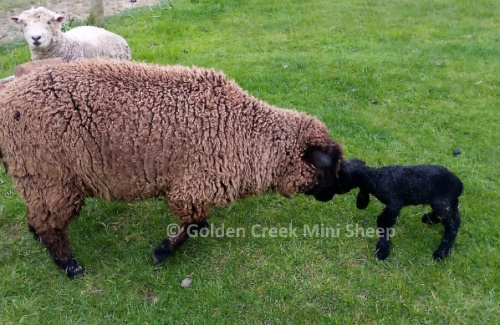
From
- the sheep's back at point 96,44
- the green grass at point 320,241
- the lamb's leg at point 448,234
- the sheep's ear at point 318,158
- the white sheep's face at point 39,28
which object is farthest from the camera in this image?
the sheep's back at point 96,44

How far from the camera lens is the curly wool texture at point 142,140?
3258mm

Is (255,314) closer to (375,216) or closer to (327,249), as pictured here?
(327,249)

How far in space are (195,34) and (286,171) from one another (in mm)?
5387

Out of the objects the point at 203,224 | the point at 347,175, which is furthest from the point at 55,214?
the point at 347,175

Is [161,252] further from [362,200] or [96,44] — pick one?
[96,44]

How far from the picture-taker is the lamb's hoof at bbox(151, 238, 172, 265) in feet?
12.8

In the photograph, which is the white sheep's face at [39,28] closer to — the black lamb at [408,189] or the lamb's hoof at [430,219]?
the black lamb at [408,189]

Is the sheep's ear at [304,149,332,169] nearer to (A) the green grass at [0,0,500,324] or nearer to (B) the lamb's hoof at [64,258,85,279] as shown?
(A) the green grass at [0,0,500,324]

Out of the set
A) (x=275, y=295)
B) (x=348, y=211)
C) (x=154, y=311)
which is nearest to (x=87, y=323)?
(x=154, y=311)

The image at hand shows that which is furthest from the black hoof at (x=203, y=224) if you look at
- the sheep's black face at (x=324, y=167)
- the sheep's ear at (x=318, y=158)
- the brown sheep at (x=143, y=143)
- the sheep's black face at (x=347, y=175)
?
the sheep's black face at (x=347, y=175)

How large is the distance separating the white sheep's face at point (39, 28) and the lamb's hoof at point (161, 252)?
3.44m

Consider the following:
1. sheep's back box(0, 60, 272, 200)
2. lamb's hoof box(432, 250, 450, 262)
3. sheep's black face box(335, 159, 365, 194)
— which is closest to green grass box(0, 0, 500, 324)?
lamb's hoof box(432, 250, 450, 262)

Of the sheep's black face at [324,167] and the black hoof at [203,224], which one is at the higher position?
the sheep's black face at [324,167]

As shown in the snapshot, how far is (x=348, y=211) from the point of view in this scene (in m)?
4.50
